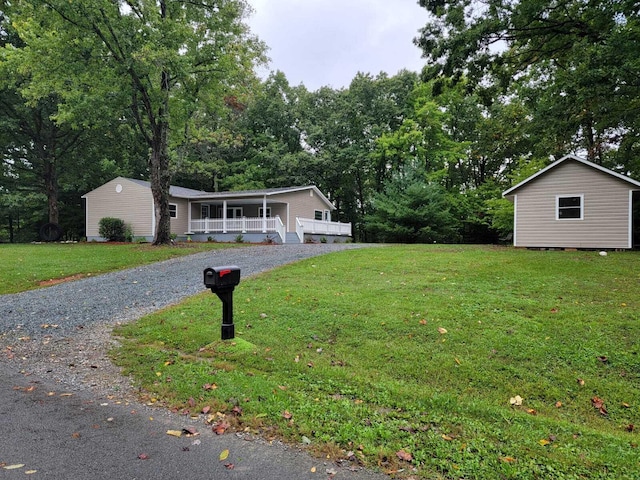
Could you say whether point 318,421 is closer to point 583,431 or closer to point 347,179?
point 583,431

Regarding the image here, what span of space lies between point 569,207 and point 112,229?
76.7 ft

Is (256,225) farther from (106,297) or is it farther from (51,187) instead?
(51,187)

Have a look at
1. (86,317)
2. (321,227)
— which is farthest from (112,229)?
(86,317)

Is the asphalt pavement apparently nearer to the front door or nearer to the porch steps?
the porch steps

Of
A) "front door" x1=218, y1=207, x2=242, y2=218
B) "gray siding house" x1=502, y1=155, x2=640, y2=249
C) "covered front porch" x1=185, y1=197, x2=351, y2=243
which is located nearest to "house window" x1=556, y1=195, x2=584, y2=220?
"gray siding house" x1=502, y1=155, x2=640, y2=249

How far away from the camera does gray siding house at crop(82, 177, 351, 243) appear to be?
22.5 meters

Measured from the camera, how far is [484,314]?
17.8 feet

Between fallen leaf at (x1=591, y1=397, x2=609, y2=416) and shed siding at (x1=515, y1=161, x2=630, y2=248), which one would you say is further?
shed siding at (x1=515, y1=161, x2=630, y2=248)

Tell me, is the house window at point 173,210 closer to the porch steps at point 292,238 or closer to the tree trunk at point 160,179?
the tree trunk at point 160,179

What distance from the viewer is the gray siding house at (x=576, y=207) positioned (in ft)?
43.7

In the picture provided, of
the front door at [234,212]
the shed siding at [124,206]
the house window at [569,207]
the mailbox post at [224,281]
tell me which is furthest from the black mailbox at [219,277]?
the front door at [234,212]

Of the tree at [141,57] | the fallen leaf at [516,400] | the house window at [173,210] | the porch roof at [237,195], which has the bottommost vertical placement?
the fallen leaf at [516,400]

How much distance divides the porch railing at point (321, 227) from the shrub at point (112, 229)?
10.7m

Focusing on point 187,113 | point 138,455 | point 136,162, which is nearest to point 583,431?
point 138,455
